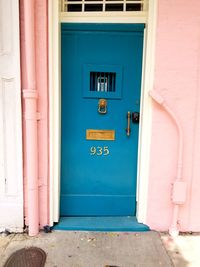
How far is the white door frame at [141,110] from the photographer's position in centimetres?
286

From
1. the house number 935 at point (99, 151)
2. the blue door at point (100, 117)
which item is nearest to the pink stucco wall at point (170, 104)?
the blue door at point (100, 117)

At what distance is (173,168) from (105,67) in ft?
4.52

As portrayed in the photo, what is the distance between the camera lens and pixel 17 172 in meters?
2.96

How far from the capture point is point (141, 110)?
122 inches

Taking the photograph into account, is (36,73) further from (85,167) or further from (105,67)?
(85,167)

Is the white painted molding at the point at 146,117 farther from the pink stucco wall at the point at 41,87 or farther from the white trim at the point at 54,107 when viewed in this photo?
the pink stucco wall at the point at 41,87

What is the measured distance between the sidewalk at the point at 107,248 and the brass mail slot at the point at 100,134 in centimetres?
109

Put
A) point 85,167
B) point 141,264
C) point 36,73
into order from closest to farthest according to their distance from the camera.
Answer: point 141,264, point 36,73, point 85,167

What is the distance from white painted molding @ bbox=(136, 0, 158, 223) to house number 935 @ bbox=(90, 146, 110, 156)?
15.4 inches

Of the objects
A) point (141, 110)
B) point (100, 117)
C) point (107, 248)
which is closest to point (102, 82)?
point (100, 117)

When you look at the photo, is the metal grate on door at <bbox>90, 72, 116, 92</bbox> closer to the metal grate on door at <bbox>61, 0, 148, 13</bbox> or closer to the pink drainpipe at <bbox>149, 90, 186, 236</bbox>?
the pink drainpipe at <bbox>149, 90, 186, 236</bbox>

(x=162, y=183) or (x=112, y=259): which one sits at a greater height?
(x=162, y=183)

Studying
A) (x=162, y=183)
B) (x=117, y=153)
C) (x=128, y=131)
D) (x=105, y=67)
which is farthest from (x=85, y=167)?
(x=105, y=67)

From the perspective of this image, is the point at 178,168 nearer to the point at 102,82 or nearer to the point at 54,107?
the point at 102,82
